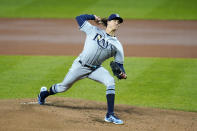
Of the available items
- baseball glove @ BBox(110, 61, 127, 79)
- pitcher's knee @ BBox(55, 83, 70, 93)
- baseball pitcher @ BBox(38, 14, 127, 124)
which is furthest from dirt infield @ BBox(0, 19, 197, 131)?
baseball glove @ BBox(110, 61, 127, 79)

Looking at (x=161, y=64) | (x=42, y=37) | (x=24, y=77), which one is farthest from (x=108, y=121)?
(x=42, y=37)

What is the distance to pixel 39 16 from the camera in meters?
21.1

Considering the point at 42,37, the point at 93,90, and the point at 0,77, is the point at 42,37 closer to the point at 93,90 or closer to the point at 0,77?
the point at 0,77

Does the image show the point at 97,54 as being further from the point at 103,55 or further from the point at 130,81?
the point at 130,81

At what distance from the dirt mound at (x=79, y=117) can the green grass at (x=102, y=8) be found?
1196 cm

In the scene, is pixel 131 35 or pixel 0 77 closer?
pixel 0 77

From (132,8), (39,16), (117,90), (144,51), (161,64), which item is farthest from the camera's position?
(132,8)

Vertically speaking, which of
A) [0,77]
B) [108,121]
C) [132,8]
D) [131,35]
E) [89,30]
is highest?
[132,8]

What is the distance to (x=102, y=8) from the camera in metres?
22.1

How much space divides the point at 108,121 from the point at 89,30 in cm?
162

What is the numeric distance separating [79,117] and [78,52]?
21.9ft

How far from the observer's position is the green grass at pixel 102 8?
2114cm

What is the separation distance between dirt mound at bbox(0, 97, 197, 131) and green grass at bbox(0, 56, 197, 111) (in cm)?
83

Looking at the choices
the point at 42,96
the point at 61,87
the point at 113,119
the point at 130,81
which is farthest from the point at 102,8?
the point at 113,119
